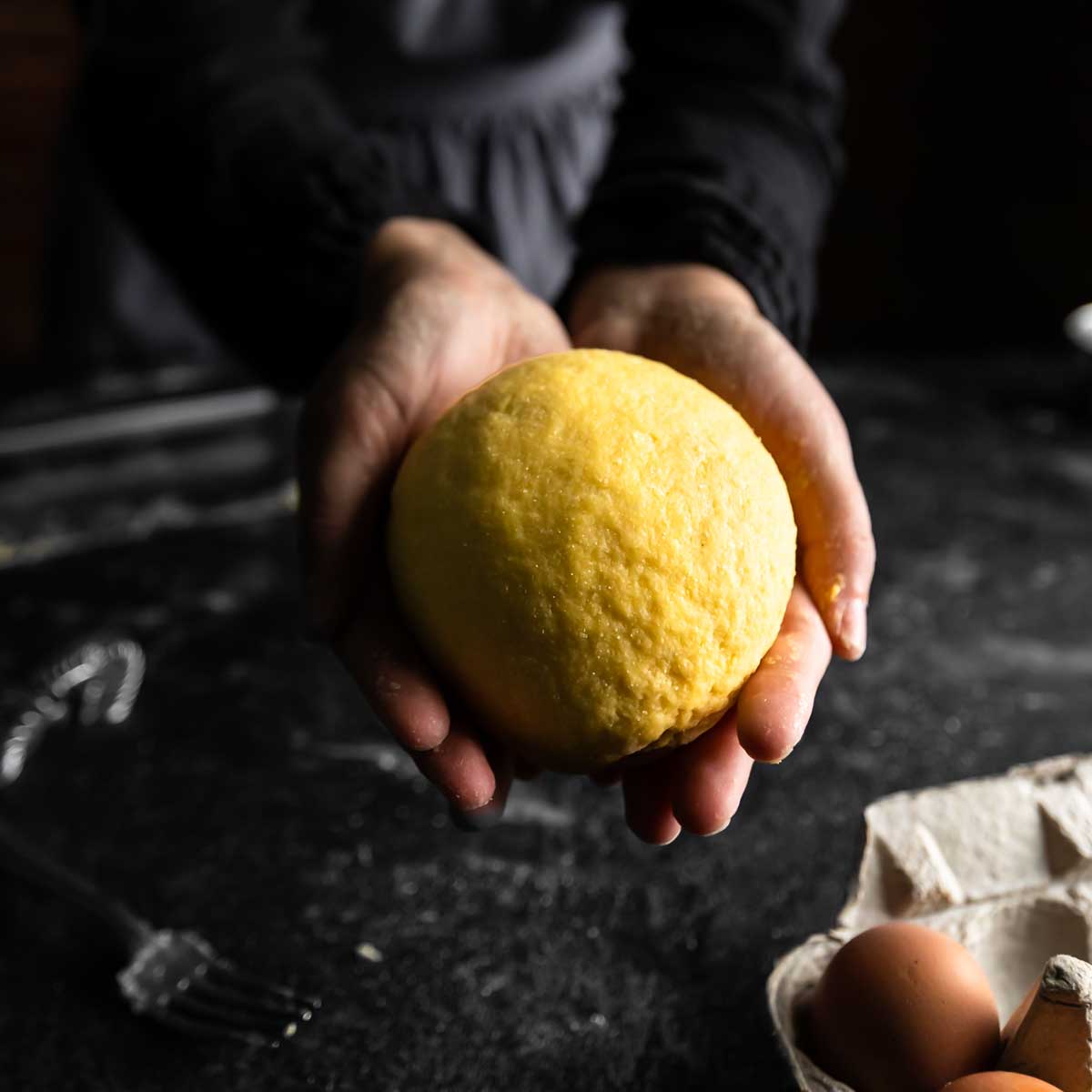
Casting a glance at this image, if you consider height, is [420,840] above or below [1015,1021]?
below

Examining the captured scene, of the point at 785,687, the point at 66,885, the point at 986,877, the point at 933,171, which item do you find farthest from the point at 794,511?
the point at 933,171

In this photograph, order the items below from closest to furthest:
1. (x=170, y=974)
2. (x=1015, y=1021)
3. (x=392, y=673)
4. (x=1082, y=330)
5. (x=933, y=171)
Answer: (x=1015, y=1021) < (x=392, y=673) < (x=170, y=974) < (x=1082, y=330) < (x=933, y=171)

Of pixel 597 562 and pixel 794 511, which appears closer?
pixel 597 562

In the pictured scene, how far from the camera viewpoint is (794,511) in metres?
1.15

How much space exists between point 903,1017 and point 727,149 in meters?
1.10

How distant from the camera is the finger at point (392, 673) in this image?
98cm

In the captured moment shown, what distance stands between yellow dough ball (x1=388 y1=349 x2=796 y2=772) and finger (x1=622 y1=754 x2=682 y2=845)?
0.19 ft

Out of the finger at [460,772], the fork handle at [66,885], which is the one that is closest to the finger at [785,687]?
the finger at [460,772]

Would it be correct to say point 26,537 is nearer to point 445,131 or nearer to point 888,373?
point 445,131

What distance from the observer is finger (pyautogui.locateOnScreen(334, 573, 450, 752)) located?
978 millimetres

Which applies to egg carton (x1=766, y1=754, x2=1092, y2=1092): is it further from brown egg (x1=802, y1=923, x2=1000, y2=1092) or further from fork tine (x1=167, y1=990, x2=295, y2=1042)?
fork tine (x1=167, y1=990, x2=295, y2=1042)

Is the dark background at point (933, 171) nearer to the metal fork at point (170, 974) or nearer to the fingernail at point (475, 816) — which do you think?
the metal fork at point (170, 974)

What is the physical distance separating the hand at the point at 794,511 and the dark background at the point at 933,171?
8.00 feet

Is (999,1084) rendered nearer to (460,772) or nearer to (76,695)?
(460,772)
